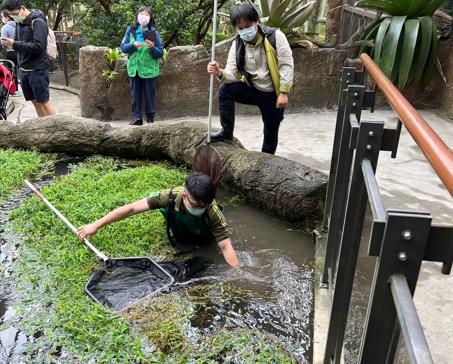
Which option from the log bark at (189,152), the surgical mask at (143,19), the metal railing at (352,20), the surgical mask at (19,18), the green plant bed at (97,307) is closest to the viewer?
the green plant bed at (97,307)

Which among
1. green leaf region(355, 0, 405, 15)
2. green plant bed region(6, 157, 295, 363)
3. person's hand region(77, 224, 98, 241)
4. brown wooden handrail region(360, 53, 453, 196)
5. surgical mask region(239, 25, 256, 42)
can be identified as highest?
green leaf region(355, 0, 405, 15)

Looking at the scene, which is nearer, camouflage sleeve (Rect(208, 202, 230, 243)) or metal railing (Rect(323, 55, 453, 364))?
metal railing (Rect(323, 55, 453, 364))

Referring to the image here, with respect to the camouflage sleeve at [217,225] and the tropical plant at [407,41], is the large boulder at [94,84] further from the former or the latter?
the camouflage sleeve at [217,225]

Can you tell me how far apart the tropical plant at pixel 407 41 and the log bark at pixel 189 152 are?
214 centimetres

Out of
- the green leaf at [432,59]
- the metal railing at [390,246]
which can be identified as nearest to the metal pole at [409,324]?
the metal railing at [390,246]

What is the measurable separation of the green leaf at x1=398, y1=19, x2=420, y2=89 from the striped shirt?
131 inches

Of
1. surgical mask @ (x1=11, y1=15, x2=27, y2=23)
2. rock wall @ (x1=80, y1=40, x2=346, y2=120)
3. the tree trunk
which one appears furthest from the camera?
the tree trunk

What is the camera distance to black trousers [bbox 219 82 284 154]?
419 cm

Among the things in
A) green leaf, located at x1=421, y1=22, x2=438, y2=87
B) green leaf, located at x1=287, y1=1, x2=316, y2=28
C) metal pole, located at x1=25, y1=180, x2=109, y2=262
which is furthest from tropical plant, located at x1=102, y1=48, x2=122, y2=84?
green leaf, located at x1=421, y1=22, x2=438, y2=87

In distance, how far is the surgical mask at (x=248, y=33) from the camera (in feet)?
12.7

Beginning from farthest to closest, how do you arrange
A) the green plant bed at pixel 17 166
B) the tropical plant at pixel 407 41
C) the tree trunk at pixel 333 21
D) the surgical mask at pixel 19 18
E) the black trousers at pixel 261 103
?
the tree trunk at pixel 333 21 < the tropical plant at pixel 407 41 < the surgical mask at pixel 19 18 < the green plant bed at pixel 17 166 < the black trousers at pixel 261 103

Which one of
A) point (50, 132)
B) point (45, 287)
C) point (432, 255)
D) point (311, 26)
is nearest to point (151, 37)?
point (50, 132)

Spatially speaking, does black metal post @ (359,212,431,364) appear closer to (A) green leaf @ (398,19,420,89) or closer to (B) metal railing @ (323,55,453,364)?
(B) metal railing @ (323,55,453,364)

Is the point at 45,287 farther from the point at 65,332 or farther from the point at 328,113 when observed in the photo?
the point at 328,113
